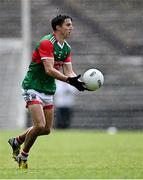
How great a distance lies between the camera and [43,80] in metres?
10.8

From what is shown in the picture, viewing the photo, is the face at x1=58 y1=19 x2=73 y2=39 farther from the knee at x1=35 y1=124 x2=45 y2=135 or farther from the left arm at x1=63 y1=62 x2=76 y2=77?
the knee at x1=35 y1=124 x2=45 y2=135

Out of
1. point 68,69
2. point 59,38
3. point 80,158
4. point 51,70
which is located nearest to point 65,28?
point 59,38

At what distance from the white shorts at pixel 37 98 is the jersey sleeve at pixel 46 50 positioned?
53 centimetres

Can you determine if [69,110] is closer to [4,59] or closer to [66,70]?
[4,59]

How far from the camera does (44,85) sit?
1079cm

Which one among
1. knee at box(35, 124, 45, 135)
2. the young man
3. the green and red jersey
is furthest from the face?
knee at box(35, 124, 45, 135)

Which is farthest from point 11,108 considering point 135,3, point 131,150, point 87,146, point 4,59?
point 131,150

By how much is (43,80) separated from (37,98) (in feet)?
0.95

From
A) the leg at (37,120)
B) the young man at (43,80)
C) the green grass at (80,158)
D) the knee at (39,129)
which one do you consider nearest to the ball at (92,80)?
the young man at (43,80)

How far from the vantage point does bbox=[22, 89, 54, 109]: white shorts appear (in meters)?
10.6

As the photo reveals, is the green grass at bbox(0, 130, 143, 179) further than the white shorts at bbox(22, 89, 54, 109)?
No

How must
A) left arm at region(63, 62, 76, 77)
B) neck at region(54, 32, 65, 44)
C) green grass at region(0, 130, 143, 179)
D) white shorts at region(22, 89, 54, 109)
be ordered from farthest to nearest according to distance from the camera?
1. left arm at region(63, 62, 76, 77)
2. neck at region(54, 32, 65, 44)
3. white shorts at region(22, 89, 54, 109)
4. green grass at region(0, 130, 143, 179)

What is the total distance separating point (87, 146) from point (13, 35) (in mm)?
7971

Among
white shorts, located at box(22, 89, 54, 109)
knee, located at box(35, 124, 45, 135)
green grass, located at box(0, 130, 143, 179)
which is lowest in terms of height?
green grass, located at box(0, 130, 143, 179)
